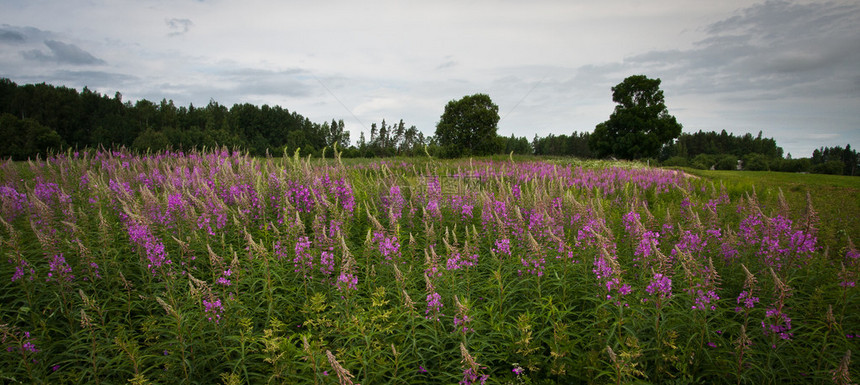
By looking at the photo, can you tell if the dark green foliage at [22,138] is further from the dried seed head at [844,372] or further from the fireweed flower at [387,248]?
the dried seed head at [844,372]

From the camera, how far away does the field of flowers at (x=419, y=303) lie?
3.02 m

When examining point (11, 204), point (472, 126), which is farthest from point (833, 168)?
point (11, 204)

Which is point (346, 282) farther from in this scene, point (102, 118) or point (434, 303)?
point (102, 118)

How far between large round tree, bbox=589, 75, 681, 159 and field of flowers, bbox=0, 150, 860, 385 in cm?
4332

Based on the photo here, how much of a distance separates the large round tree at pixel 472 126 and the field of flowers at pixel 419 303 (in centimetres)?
3813

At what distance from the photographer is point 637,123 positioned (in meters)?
44.1

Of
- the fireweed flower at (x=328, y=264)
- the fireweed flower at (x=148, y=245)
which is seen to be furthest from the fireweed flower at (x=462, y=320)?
the fireweed flower at (x=148, y=245)

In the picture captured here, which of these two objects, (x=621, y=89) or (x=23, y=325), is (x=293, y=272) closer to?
(x=23, y=325)

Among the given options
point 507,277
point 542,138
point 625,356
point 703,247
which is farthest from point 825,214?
point 542,138

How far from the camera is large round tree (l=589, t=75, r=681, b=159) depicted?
4384 centimetres

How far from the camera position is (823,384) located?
2.87 metres

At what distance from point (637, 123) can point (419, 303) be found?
161 ft

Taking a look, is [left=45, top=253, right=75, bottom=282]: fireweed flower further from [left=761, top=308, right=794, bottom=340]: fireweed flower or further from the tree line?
the tree line

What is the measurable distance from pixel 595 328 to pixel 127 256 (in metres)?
6.04
